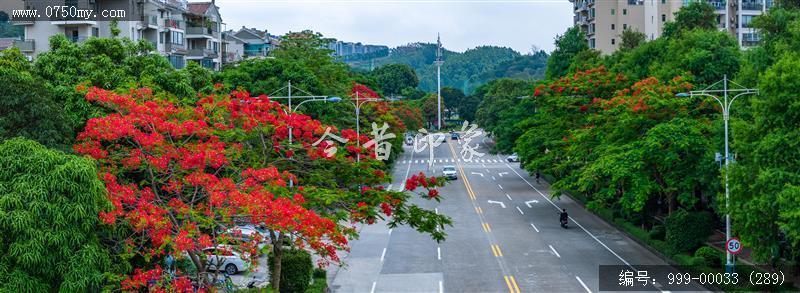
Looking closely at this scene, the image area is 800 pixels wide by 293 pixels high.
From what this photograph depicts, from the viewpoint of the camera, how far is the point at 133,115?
23.1 meters

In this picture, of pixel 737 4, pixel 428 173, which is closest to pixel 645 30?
pixel 737 4

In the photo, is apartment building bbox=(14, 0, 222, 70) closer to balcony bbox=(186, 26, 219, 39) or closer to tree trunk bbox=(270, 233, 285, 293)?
balcony bbox=(186, 26, 219, 39)

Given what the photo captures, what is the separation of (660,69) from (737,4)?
38799 mm

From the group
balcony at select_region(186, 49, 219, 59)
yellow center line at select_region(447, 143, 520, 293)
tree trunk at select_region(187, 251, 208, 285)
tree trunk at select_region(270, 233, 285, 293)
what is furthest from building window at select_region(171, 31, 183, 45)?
tree trunk at select_region(187, 251, 208, 285)

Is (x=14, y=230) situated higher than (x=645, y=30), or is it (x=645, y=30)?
(x=645, y=30)

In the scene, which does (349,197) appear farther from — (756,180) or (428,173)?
(428,173)

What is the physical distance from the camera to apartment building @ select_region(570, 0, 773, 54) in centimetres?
8250

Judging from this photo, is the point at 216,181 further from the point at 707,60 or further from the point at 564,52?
the point at 564,52

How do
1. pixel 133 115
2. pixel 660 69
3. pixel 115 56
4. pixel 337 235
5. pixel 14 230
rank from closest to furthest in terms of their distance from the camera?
pixel 14 230 → pixel 337 235 → pixel 133 115 → pixel 115 56 → pixel 660 69

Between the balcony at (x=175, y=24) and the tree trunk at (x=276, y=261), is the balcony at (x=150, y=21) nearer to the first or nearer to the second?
the balcony at (x=175, y=24)

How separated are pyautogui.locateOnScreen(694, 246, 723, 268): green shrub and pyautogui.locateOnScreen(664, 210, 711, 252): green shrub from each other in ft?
5.54

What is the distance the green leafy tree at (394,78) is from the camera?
484 feet

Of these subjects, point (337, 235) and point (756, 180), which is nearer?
point (337, 235)

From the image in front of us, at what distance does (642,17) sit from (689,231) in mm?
57358
